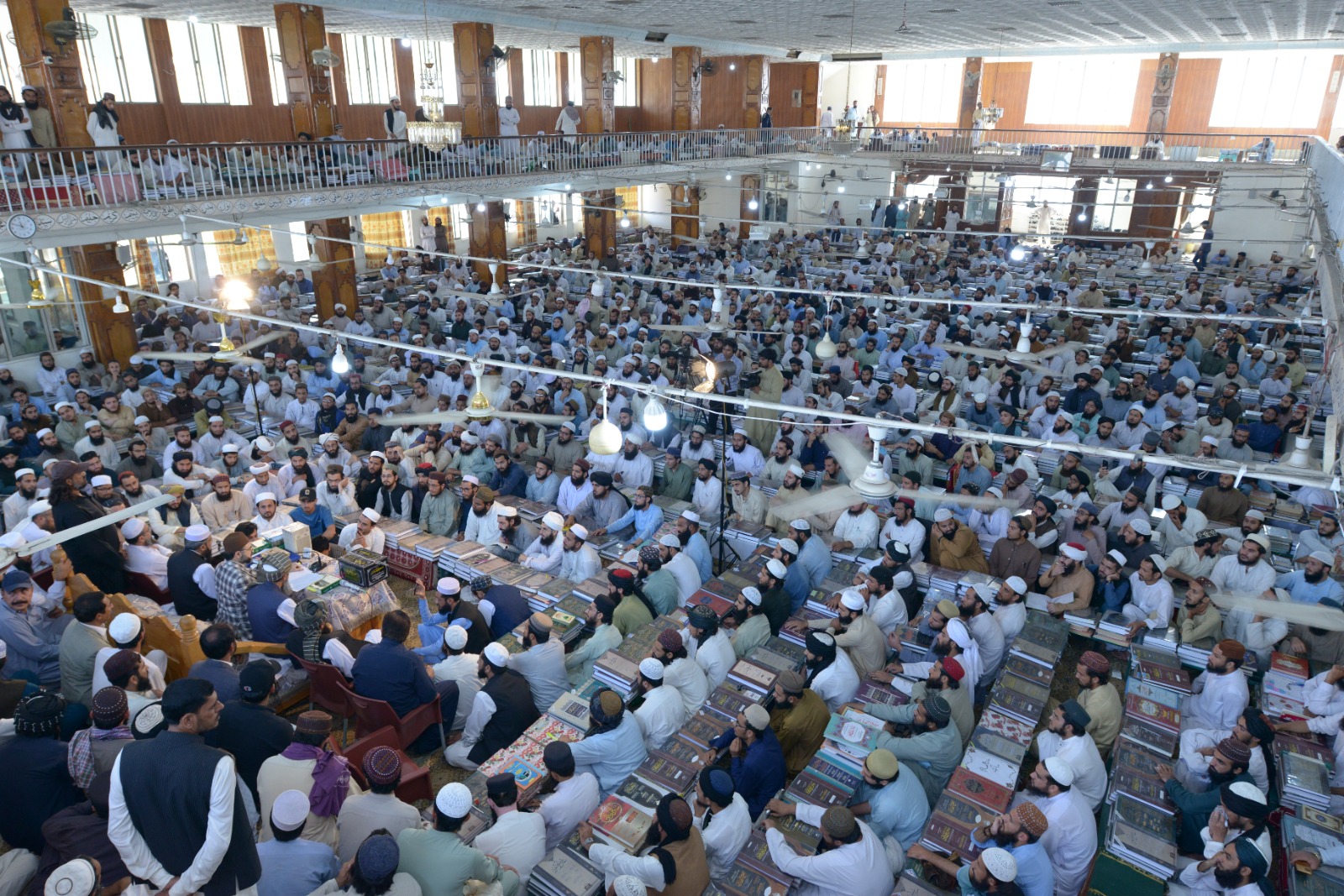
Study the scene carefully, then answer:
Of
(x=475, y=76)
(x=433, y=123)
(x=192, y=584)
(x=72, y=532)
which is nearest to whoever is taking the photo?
(x=72, y=532)

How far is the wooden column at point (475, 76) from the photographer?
17.5 m

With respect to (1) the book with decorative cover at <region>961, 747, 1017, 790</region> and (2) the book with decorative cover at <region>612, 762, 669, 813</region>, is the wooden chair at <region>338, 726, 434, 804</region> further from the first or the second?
(1) the book with decorative cover at <region>961, 747, 1017, 790</region>

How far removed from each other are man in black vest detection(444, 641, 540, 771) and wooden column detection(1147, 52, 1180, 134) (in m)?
26.9

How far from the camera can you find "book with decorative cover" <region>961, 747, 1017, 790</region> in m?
5.21

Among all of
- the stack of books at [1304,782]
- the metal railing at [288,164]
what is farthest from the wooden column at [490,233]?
the stack of books at [1304,782]

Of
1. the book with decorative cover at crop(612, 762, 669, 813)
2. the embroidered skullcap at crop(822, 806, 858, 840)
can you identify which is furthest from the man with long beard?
the book with decorative cover at crop(612, 762, 669, 813)

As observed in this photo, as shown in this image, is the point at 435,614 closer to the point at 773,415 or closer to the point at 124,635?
the point at 124,635

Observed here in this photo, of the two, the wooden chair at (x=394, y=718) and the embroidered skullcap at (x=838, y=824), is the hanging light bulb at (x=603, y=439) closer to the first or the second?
the wooden chair at (x=394, y=718)

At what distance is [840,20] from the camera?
19438 millimetres

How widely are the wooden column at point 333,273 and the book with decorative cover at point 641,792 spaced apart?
1340 centimetres

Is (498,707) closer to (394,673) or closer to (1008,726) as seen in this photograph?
(394,673)

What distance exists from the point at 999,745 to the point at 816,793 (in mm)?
1356

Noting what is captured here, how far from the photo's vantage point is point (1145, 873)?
4633mm

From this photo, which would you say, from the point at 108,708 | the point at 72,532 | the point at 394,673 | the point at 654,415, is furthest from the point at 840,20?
the point at 108,708
